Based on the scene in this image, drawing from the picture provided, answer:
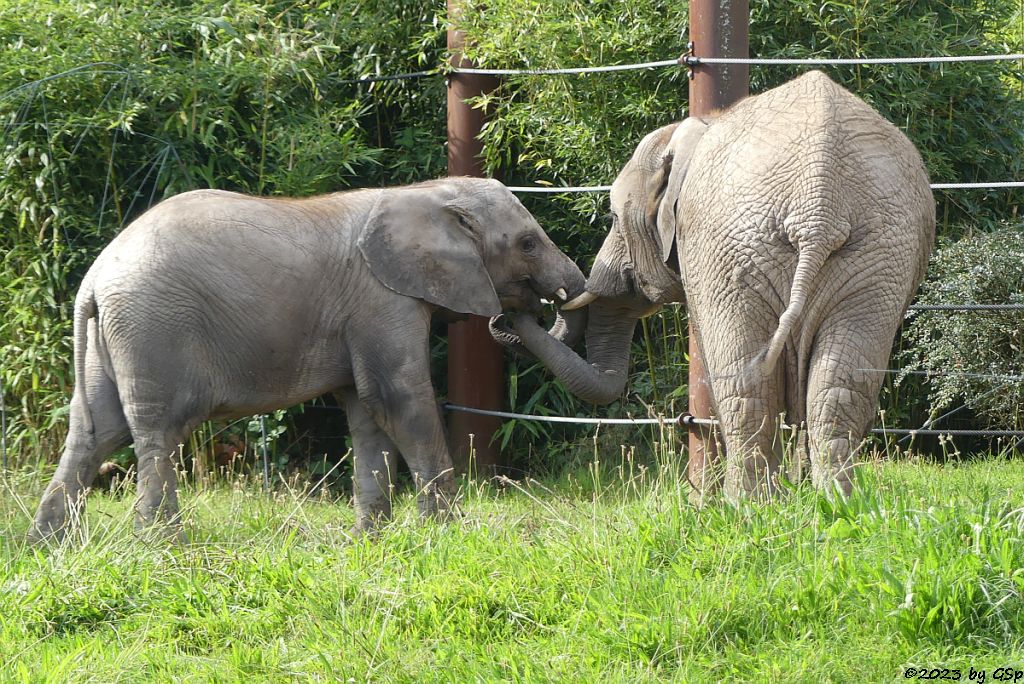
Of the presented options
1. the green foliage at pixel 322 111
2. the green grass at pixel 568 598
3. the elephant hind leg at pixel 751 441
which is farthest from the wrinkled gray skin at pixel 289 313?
the elephant hind leg at pixel 751 441

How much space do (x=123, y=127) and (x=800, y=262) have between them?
4056 mm

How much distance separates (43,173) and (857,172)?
4654mm

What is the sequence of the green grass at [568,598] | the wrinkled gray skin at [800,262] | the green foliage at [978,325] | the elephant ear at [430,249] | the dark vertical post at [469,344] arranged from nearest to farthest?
the green grass at [568,598], the wrinkled gray skin at [800,262], the elephant ear at [430,249], the green foliage at [978,325], the dark vertical post at [469,344]

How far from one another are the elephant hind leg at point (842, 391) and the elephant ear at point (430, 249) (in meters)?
2.01

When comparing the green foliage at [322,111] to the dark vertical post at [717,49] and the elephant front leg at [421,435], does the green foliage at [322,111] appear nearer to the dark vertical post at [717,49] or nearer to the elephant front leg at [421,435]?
the dark vertical post at [717,49]

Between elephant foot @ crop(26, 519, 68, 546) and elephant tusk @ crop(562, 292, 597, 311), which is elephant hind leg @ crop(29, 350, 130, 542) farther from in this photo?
elephant tusk @ crop(562, 292, 597, 311)

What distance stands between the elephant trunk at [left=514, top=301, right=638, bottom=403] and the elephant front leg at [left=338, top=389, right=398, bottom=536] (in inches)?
34.5

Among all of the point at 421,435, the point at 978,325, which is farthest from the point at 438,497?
the point at 978,325

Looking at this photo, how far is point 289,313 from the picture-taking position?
607 cm

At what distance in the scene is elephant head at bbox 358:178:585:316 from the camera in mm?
6246

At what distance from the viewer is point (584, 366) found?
658 cm

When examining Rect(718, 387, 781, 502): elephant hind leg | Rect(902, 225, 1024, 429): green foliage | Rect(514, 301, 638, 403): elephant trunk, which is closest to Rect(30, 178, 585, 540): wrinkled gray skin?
Rect(514, 301, 638, 403): elephant trunk

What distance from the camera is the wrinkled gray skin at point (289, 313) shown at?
570 centimetres

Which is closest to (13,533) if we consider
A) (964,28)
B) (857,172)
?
(857,172)
